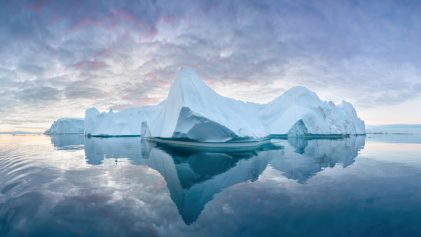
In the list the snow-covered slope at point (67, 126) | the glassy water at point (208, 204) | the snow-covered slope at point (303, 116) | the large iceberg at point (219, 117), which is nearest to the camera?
the glassy water at point (208, 204)

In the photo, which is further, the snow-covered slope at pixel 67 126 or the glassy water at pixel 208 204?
the snow-covered slope at pixel 67 126

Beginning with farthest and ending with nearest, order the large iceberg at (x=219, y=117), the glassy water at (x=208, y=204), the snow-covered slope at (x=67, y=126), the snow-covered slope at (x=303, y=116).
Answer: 1. the snow-covered slope at (x=67, y=126)
2. the snow-covered slope at (x=303, y=116)
3. the large iceberg at (x=219, y=117)
4. the glassy water at (x=208, y=204)

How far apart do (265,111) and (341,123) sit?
20384 mm

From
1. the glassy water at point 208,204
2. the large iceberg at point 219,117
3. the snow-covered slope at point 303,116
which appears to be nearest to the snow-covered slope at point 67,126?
the large iceberg at point 219,117

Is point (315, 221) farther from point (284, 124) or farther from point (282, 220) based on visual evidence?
point (284, 124)

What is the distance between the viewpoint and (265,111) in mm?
60625

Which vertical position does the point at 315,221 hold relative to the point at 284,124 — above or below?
below

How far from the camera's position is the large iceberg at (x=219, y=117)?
62.9 ft

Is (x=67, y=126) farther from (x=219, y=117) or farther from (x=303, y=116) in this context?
(x=219, y=117)

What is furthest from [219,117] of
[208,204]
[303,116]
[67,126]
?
[67,126]

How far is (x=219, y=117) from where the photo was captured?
1997cm

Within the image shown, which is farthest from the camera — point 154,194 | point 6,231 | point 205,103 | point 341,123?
point 341,123

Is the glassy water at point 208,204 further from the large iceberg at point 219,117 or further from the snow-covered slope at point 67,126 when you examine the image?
the snow-covered slope at point 67,126

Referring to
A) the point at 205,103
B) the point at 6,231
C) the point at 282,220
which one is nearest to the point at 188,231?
the point at 282,220
